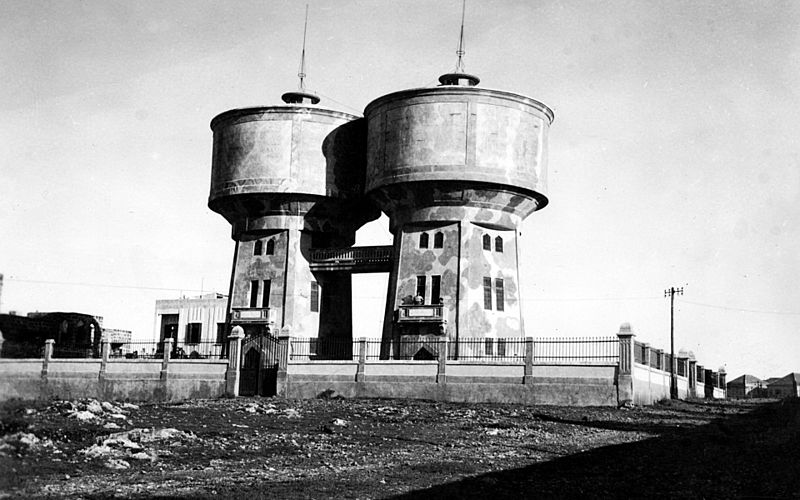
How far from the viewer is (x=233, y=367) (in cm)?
4475

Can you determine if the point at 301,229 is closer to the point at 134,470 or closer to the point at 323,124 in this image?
the point at 323,124

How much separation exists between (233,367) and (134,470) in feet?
77.9

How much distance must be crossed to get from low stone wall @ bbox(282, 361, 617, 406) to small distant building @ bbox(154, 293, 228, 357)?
108 feet

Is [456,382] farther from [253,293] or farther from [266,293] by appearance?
[253,293]

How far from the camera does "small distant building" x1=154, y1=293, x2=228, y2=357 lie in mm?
76250

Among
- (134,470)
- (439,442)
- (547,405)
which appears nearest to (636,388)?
(547,405)

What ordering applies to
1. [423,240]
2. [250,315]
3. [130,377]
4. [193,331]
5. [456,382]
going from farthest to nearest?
1. [193,331]
2. [250,315]
3. [423,240]
4. [130,377]
5. [456,382]

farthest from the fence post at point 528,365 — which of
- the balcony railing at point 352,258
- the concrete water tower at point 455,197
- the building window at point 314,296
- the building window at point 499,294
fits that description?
the building window at point 314,296

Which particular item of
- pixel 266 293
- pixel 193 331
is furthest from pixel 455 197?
pixel 193 331

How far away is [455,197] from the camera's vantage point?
157 ft

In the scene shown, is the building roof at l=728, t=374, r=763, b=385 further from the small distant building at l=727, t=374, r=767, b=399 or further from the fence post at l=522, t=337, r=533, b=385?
the fence post at l=522, t=337, r=533, b=385

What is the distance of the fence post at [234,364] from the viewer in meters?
44.2

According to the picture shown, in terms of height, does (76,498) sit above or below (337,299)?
below

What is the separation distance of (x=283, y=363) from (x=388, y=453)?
1988 cm
